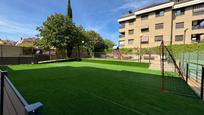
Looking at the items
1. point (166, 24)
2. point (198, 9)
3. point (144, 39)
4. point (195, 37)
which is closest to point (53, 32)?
point (144, 39)

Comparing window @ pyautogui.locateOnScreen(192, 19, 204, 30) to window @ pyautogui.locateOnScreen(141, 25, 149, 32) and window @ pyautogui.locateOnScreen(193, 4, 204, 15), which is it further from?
window @ pyautogui.locateOnScreen(141, 25, 149, 32)

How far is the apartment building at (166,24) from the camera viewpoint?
79.5ft

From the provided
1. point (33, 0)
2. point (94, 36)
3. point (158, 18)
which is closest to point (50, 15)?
point (33, 0)

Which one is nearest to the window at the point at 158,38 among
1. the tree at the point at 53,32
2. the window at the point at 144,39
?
the window at the point at 144,39

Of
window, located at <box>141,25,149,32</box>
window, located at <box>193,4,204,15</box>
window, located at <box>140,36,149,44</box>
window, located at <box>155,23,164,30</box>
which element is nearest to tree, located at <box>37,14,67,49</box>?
window, located at <box>140,36,149,44</box>

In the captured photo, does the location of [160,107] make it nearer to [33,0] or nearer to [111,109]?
[111,109]

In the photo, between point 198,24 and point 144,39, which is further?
point 144,39

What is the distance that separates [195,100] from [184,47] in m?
19.7

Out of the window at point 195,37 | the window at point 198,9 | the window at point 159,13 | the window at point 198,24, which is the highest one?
the window at point 159,13

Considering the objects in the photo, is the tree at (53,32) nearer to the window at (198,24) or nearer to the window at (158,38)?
the window at (158,38)

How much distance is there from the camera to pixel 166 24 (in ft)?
89.2

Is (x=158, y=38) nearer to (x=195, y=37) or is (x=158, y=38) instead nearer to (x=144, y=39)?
(x=144, y=39)

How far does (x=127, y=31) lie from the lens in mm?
34062

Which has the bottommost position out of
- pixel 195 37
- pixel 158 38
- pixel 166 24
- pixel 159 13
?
pixel 195 37
